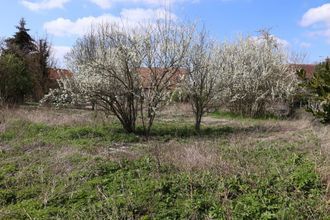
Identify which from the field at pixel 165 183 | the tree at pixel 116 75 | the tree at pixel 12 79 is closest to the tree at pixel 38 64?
the tree at pixel 12 79

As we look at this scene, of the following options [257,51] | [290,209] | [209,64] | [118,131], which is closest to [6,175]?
[290,209]

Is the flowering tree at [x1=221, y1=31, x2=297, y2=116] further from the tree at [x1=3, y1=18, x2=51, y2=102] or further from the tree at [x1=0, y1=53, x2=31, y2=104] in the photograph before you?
the tree at [x1=3, y1=18, x2=51, y2=102]

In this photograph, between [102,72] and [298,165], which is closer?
[298,165]

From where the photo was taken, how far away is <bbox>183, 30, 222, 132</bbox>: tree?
14.5 m

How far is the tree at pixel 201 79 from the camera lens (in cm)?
1455

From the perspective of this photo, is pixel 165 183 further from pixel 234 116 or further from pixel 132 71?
pixel 234 116

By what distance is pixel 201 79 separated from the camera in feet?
47.8

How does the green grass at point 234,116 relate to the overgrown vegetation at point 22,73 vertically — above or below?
below

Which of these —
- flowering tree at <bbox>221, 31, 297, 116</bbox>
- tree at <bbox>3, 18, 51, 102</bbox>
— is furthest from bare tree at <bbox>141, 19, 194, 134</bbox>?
tree at <bbox>3, 18, 51, 102</bbox>

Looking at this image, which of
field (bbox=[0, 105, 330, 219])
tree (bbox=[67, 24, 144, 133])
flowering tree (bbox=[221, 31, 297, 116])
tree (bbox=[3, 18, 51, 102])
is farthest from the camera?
tree (bbox=[3, 18, 51, 102])

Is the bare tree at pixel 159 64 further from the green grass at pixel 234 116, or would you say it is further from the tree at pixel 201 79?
the green grass at pixel 234 116

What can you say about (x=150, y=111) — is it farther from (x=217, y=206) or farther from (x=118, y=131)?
(x=217, y=206)

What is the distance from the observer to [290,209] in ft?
16.5

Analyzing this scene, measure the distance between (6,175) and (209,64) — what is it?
9180 mm
